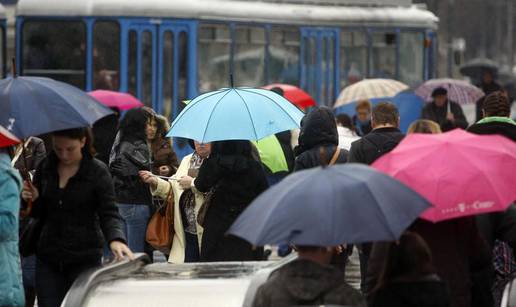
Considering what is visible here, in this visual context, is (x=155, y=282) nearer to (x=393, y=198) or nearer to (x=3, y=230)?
(x=3, y=230)

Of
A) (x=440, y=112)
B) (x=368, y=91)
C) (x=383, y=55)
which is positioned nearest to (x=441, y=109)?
(x=440, y=112)

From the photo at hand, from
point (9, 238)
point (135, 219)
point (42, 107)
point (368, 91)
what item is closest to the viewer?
point (9, 238)

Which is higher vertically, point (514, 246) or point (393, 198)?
point (393, 198)

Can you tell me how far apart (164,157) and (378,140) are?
8.38ft

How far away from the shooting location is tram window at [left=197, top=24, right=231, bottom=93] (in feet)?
70.7

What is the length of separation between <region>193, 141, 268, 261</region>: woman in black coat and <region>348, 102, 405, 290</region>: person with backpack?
2.11 feet

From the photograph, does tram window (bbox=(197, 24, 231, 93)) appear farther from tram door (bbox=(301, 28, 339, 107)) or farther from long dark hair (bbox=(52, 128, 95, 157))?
long dark hair (bbox=(52, 128, 95, 157))

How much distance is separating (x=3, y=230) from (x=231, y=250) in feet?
9.37

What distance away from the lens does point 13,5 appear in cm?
2164

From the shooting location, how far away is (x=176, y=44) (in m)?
21.2

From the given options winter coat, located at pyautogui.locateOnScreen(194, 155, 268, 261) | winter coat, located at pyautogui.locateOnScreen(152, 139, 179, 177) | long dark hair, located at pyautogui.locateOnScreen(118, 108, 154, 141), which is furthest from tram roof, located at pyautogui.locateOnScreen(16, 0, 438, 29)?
winter coat, located at pyautogui.locateOnScreen(194, 155, 268, 261)

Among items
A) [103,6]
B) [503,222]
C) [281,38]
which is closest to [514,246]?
[503,222]

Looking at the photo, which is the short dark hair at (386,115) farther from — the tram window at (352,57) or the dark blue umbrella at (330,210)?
the tram window at (352,57)

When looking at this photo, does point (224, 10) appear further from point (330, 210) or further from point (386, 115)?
point (330, 210)
